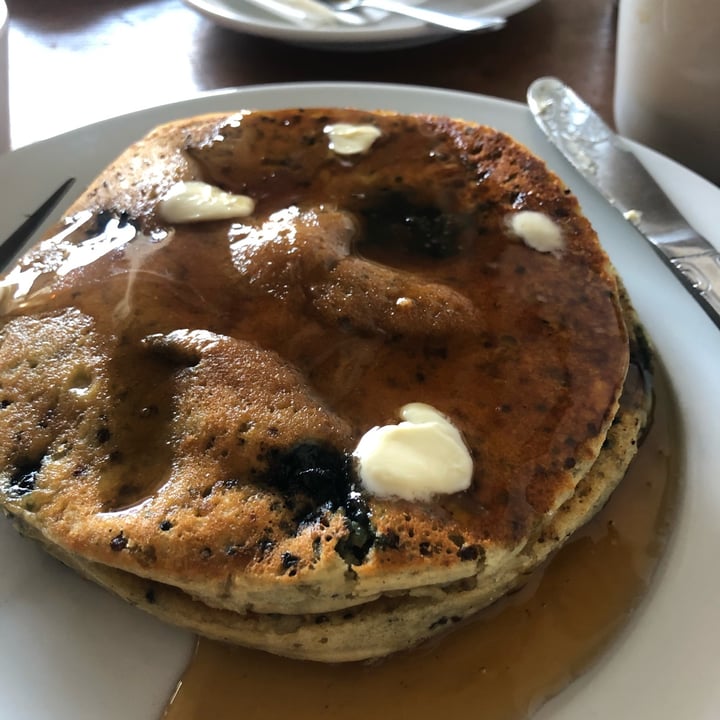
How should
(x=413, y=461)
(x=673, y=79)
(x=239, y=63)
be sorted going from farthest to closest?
(x=239, y=63) < (x=673, y=79) < (x=413, y=461)

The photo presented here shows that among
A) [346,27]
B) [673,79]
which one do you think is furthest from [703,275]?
[346,27]

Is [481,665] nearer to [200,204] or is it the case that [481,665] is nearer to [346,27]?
[200,204]

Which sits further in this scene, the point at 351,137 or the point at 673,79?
the point at 673,79

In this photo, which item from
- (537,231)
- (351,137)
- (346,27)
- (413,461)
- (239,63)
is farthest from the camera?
(239,63)

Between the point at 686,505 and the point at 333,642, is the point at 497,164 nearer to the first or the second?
the point at 686,505

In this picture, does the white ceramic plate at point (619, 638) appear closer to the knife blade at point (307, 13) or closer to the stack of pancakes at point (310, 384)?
the stack of pancakes at point (310, 384)

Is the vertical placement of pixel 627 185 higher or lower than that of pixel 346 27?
lower
